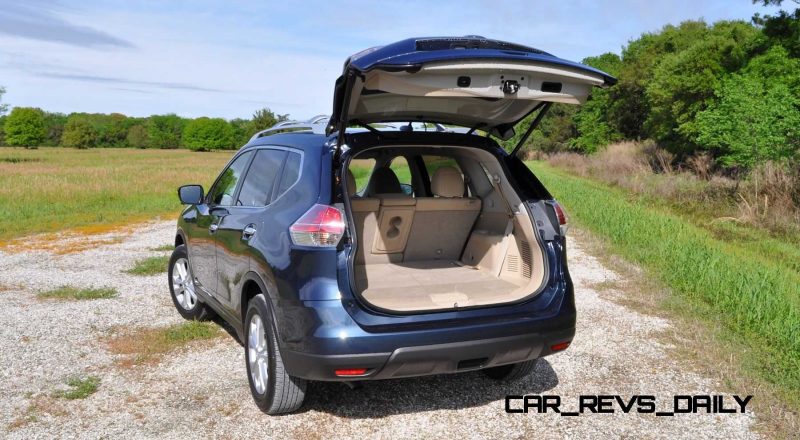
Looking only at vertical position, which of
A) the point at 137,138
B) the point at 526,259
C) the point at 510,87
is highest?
the point at 137,138

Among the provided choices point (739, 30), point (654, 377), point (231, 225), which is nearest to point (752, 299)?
point (654, 377)

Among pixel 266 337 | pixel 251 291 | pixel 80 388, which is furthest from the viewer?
pixel 80 388

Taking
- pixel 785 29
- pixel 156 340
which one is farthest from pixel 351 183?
pixel 785 29

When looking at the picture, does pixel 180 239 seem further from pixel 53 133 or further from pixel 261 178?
pixel 53 133

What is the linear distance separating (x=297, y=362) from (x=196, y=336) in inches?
99.0

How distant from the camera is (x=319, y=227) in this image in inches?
140

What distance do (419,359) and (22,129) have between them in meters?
101

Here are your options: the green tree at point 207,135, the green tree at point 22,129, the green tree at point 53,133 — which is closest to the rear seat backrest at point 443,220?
the green tree at point 22,129

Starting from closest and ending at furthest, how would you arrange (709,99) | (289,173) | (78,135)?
(289,173), (709,99), (78,135)

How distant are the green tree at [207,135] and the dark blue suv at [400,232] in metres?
Answer: 116

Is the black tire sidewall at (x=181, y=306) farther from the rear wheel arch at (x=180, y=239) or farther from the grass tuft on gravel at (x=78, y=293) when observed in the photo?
the grass tuft on gravel at (x=78, y=293)

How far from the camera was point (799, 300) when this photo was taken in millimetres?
6559

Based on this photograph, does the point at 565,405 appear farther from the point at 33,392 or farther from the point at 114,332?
the point at 114,332

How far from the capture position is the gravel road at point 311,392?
12.8 feet
